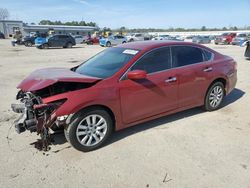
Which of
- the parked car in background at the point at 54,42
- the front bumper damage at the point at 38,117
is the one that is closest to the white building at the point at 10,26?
the parked car in background at the point at 54,42

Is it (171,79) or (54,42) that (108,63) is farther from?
(54,42)

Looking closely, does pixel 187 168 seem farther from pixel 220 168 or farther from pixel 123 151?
pixel 123 151

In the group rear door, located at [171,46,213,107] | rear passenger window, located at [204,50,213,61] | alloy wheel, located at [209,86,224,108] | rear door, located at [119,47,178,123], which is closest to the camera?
rear door, located at [119,47,178,123]

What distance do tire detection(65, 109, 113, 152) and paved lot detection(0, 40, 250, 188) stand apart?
0.50 feet

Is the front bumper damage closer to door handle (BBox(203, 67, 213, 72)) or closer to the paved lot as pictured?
the paved lot

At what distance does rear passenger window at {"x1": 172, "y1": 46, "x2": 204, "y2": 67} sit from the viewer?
4.54 meters

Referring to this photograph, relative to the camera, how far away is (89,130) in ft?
12.0

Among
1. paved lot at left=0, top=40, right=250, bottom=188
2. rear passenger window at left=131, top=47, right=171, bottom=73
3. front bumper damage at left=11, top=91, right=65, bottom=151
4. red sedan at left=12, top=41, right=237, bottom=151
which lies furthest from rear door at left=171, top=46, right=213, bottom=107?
front bumper damage at left=11, top=91, right=65, bottom=151

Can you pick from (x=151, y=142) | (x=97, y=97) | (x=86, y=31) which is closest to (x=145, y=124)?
(x=151, y=142)

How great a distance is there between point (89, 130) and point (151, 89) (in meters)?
1.29

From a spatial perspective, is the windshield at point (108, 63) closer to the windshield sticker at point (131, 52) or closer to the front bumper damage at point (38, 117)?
the windshield sticker at point (131, 52)

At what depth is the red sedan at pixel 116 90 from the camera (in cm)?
348

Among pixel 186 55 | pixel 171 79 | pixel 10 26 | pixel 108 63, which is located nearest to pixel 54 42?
pixel 108 63

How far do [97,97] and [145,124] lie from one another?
1.53m
